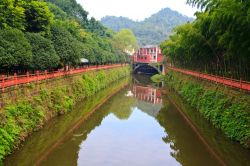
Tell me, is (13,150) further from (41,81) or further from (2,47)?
(41,81)

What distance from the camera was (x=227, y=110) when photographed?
78.0 feet

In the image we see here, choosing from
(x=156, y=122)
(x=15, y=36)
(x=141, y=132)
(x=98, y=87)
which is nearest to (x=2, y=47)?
(x=15, y=36)

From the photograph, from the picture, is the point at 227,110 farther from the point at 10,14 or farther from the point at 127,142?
the point at 10,14

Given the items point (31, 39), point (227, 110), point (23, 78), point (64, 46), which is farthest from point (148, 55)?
point (23, 78)

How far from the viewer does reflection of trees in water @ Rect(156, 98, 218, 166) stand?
18.6 m

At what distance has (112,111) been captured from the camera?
36062 mm

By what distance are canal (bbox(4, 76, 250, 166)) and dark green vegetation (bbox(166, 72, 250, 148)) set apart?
0.60 metres

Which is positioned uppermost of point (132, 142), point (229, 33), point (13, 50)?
point (229, 33)

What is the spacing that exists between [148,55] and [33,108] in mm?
95362

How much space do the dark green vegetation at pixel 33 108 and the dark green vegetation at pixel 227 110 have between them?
39.2 ft

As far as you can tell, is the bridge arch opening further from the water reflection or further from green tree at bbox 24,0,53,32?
green tree at bbox 24,0,53,32

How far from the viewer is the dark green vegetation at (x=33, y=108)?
17747mm

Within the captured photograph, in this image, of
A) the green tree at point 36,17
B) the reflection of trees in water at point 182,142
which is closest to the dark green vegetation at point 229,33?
the reflection of trees in water at point 182,142

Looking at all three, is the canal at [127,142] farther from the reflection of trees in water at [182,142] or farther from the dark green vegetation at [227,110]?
the dark green vegetation at [227,110]
